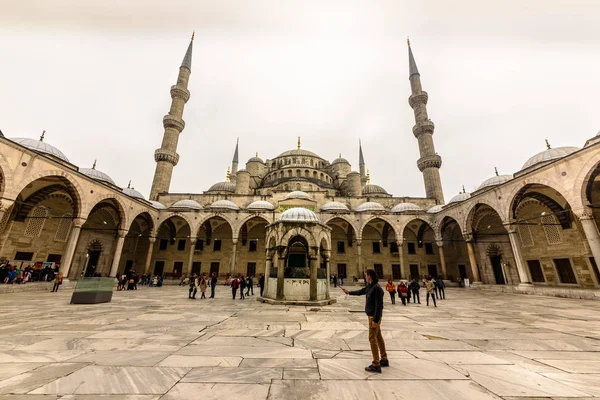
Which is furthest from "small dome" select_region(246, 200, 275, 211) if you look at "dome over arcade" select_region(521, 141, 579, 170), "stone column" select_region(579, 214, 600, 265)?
"dome over arcade" select_region(521, 141, 579, 170)

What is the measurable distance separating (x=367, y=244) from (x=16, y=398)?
26.4 meters

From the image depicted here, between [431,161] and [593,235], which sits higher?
[431,161]

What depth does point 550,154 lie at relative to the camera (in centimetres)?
1900

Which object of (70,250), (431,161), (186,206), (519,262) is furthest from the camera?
(431,161)

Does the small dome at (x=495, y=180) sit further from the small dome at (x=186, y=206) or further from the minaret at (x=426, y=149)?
the small dome at (x=186, y=206)

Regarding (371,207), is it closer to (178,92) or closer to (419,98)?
(419,98)

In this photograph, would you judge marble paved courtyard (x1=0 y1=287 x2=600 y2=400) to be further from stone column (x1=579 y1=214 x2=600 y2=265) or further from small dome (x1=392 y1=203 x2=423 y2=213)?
small dome (x1=392 y1=203 x2=423 y2=213)

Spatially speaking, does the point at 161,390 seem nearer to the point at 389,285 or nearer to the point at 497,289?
the point at 389,285

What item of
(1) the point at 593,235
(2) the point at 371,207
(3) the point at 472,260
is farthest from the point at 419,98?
(1) the point at 593,235

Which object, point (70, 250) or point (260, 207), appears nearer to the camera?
point (70, 250)

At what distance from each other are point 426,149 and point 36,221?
38.3m

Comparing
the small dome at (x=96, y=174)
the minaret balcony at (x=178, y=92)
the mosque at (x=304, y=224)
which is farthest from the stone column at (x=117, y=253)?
the minaret balcony at (x=178, y=92)

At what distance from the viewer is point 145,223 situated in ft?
83.0

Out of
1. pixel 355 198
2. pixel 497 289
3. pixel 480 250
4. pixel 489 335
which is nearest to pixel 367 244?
pixel 355 198
